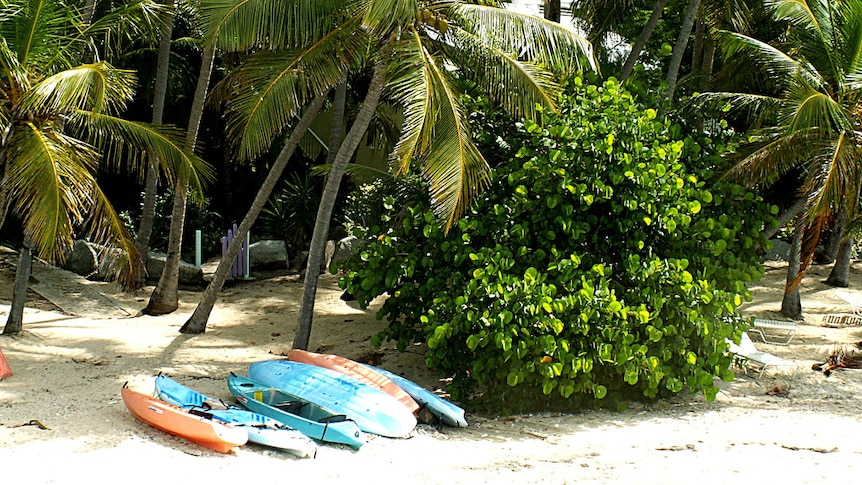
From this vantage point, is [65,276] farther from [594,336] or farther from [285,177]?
[594,336]

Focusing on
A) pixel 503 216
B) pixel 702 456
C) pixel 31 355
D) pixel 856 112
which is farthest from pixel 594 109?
pixel 31 355

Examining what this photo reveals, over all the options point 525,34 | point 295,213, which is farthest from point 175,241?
point 525,34

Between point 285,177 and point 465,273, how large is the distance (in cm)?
1019

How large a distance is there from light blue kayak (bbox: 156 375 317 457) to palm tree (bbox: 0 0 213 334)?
2.25m

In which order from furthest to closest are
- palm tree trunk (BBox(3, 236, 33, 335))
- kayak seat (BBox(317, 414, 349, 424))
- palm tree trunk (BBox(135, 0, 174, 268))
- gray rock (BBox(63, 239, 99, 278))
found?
gray rock (BBox(63, 239, 99, 278)) → palm tree trunk (BBox(135, 0, 174, 268)) → palm tree trunk (BBox(3, 236, 33, 335)) → kayak seat (BBox(317, 414, 349, 424))

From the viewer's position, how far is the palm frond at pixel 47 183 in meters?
9.77

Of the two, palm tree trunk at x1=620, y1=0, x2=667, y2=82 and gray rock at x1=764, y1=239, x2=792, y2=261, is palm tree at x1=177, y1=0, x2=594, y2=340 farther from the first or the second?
gray rock at x1=764, y1=239, x2=792, y2=261

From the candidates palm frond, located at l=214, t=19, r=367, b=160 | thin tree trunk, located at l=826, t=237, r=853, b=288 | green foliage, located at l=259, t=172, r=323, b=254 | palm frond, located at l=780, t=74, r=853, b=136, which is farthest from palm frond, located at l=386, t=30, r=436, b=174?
thin tree trunk, located at l=826, t=237, r=853, b=288

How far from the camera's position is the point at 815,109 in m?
11.2

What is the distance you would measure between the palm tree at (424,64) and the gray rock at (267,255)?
7723 millimetres

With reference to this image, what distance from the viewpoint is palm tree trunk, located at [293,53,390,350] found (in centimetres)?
1104

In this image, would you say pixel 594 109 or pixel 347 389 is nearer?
pixel 347 389

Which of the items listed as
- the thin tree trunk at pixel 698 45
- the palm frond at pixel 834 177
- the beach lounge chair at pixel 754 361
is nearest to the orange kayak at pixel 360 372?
the beach lounge chair at pixel 754 361

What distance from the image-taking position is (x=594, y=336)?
1041cm
